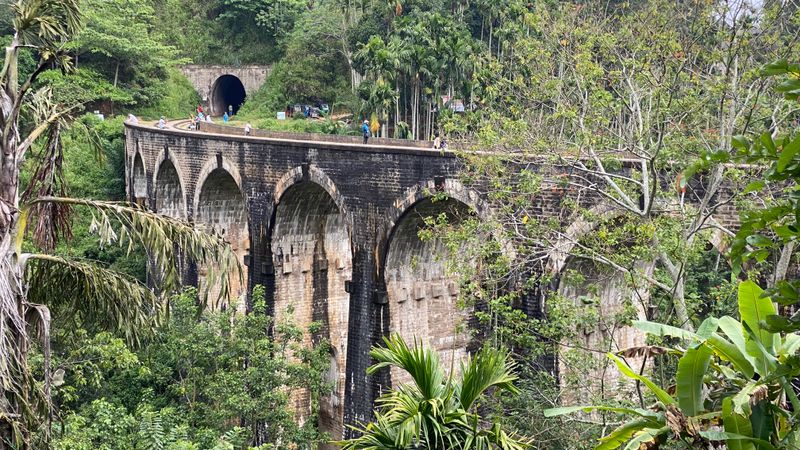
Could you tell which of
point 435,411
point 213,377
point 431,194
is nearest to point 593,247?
point 431,194

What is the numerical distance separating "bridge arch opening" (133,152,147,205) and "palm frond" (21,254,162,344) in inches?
1092

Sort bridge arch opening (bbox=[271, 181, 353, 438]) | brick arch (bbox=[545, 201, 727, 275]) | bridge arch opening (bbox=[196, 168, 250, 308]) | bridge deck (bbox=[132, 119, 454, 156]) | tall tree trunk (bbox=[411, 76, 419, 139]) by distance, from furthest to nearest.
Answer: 1. tall tree trunk (bbox=[411, 76, 419, 139])
2. bridge arch opening (bbox=[196, 168, 250, 308])
3. bridge arch opening (bbox=[271, 181, 353, 438])
4. bridge deck (bbox=[132, 119, 454, 156])
5. brick arch (bbox=[545, 201, 727, 275])

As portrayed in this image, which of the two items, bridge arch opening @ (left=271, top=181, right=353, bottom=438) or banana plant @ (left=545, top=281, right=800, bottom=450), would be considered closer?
banana plant @ (left=545, top=281, right=800, bottom=450)

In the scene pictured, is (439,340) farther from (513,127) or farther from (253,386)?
(513,127)

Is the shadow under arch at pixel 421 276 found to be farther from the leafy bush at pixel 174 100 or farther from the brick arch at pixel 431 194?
the leafy bush at pixel 174 100

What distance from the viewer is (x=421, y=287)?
797 inches

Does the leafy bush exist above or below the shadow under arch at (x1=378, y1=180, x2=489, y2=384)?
above

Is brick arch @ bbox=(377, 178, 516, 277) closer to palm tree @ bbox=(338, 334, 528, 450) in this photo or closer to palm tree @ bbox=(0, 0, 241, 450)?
palm tree @ bbox=(338, 334, 528, 450)

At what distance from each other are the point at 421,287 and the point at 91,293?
13938 millimetres

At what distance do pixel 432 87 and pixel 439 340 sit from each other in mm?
15019

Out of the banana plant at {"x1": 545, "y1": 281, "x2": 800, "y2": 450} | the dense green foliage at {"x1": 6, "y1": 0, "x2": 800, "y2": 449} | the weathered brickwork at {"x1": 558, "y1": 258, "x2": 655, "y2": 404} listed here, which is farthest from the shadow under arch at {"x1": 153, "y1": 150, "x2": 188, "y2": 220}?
the banana plant at {"x1": 545, "y1": 281, "x2": 800, "y2": 450}

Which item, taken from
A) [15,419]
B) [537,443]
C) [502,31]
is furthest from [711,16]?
[502,31]

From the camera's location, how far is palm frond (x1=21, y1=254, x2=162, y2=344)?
656 cm

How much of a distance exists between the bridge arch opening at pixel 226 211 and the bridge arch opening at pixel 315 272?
2.91 m
